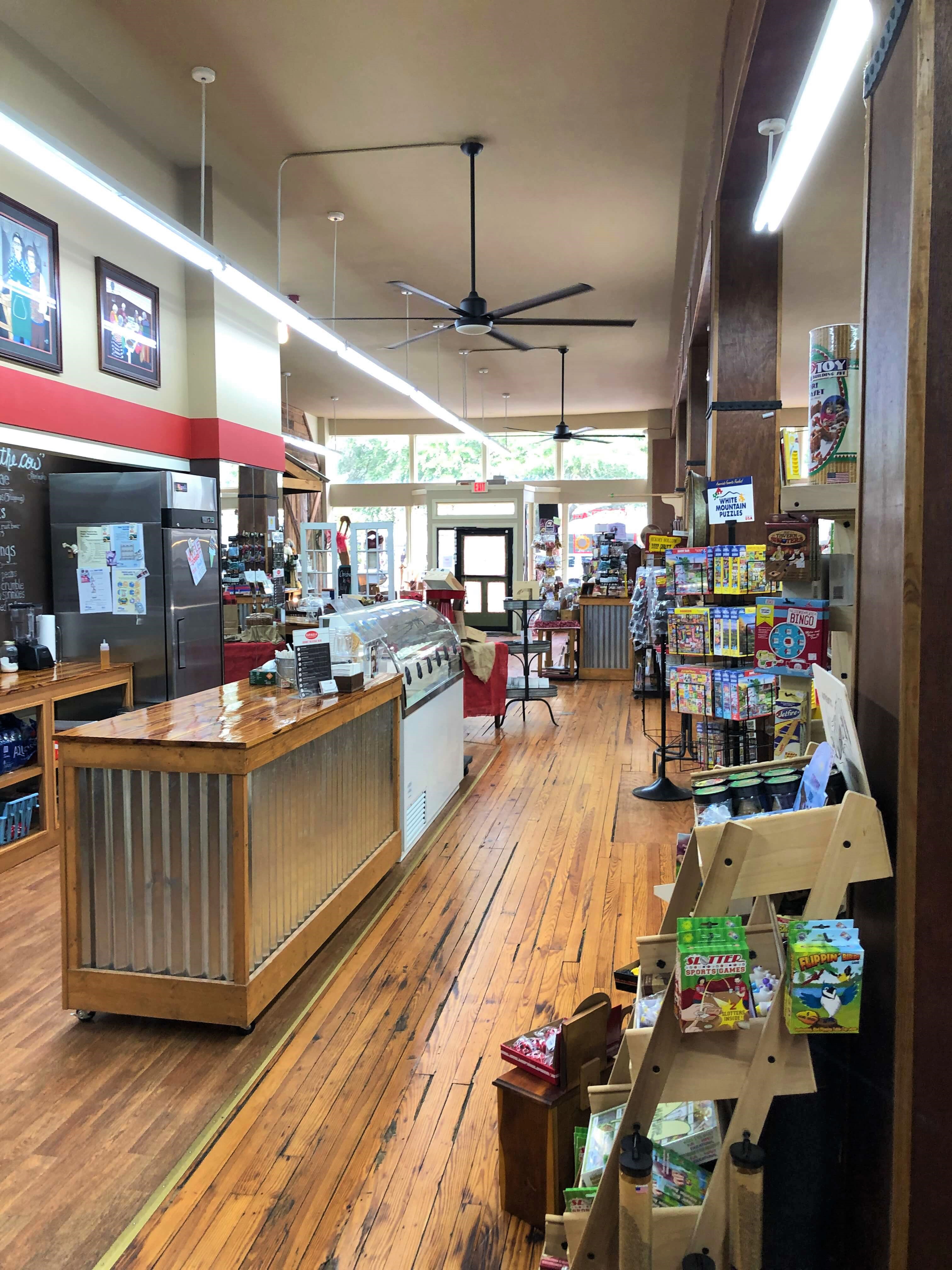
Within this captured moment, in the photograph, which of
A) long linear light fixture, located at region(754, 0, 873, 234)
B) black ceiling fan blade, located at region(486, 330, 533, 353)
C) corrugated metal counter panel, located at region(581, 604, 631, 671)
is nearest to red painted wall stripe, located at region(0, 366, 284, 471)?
black ceiling fan blade, located at region(486, 330, 533, 353)

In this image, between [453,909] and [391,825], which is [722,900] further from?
[391,825]

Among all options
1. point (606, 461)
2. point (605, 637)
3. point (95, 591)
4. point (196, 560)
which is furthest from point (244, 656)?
point (606, 461)

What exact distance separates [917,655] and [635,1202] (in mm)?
980

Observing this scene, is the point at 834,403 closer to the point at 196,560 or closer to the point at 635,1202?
the point at 635,1202

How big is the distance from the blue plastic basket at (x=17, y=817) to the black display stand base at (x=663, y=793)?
3695 millimetres

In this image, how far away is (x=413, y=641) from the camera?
17.1 ft

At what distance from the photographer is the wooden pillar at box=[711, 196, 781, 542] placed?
4.80 metres

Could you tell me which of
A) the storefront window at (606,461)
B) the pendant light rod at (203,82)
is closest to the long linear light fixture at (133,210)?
the pendant light rod at (203,82)

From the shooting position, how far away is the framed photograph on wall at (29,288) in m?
5.05

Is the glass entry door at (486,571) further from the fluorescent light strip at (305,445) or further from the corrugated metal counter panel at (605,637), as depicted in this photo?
the corrugated metal counter panel at (605,637)

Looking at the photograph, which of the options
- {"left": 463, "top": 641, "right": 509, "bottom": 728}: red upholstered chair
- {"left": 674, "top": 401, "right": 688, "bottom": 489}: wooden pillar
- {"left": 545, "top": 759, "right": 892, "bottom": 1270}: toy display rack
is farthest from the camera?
{"left": 674, "top": 401, "right": 688, "bottom": 489}: wooden pillar

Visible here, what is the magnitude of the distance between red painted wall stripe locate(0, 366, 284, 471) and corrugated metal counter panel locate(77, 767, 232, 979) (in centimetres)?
327

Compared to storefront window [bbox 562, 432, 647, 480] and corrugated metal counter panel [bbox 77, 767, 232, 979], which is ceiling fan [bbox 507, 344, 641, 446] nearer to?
storefront window [bbox 562, 432, 647, 480]

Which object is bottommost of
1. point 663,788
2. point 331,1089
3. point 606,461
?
point 331,1089
